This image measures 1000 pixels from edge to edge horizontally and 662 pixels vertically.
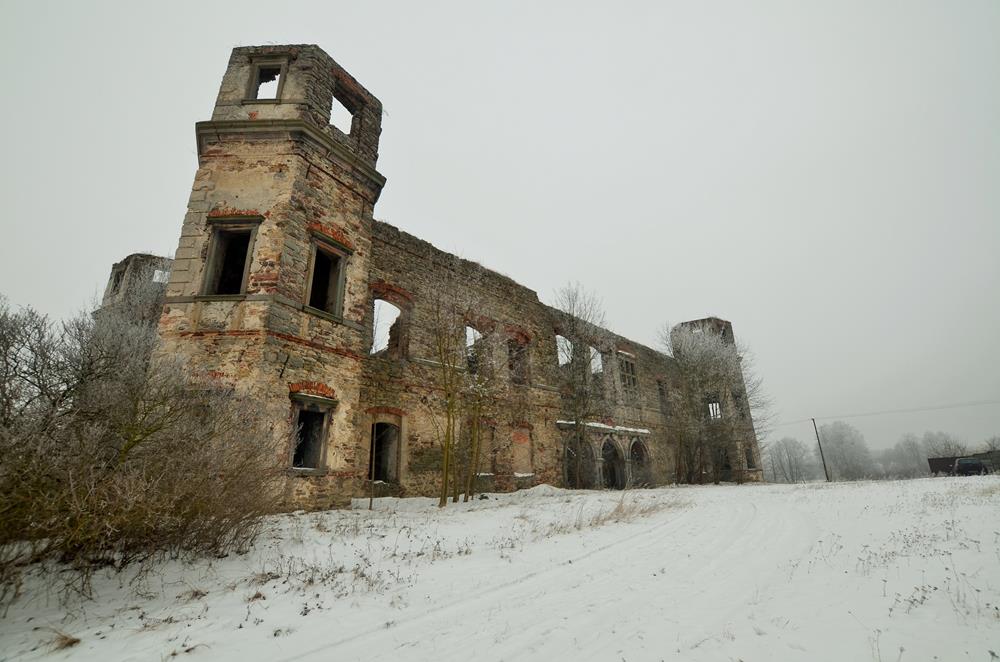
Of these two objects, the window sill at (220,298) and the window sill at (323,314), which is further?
the window sill at (323,314)

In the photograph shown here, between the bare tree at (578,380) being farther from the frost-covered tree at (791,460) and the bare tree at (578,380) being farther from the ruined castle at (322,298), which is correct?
the frost-covered tree at (791,460)

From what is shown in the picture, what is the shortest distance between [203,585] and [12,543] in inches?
51.4

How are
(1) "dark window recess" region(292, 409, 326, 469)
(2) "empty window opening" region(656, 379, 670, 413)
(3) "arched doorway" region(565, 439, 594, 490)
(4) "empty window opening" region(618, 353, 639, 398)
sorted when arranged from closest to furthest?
(1) "dark window recess" region(292, 409, 326, 469) → (3) "arched doorway" region(565, 439, 594, 490) → (4) "empty window opening" region(618, 353, 639, 398) → (2) "empty window opening" region(656, 379, 670, 413)

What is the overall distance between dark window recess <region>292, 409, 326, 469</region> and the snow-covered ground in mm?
2467

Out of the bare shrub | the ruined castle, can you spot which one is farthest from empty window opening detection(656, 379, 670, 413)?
the bare shrub

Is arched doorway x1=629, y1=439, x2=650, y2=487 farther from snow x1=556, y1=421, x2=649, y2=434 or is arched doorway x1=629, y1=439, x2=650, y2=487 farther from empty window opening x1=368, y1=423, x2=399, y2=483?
empty window opening x1=368, y1=423, x2=399, y2=483

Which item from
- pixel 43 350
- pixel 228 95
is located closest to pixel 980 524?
pixel 43 350

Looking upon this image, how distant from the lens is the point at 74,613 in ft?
10.1

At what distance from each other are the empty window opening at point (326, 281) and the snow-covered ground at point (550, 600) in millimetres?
4810

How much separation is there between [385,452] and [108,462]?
7.73 meters

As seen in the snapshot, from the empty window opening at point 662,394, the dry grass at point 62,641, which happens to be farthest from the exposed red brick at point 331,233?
→ the empty window opening at point 662,394

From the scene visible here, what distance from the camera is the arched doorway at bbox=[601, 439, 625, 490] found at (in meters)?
18.5

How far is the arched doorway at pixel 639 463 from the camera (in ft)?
63.0

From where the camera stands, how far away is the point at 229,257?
33.8 feet
